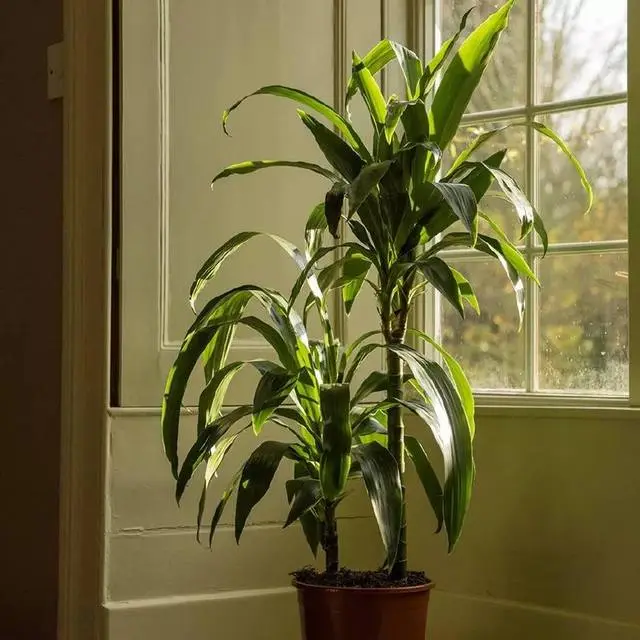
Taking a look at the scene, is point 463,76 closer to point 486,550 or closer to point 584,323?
point 584,323

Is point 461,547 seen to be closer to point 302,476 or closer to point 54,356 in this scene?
point 302,476

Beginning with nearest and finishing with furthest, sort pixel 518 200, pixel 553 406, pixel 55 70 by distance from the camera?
pixel 518 200
pixel 553 406
pixel 55 70

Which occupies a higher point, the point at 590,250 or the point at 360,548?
the point at 590,250

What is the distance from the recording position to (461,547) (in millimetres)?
2752

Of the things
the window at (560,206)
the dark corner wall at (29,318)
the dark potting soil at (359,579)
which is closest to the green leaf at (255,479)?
the dark potting soil at (359,579)

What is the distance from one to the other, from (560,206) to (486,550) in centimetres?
90

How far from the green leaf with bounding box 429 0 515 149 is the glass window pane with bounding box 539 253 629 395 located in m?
0.61

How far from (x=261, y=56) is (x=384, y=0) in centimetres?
41

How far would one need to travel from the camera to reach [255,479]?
2168 mm

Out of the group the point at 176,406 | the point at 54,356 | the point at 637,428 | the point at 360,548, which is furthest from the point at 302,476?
the point at 54,356

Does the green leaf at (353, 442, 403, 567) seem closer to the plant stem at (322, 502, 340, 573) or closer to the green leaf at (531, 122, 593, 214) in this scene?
the plant stem at (322, 502, 340, 573)

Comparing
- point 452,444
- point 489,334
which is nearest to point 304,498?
point 452,444

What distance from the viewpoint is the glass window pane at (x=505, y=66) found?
2.77 metres

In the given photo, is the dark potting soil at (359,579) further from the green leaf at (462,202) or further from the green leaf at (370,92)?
the green leaf at (370,92)
